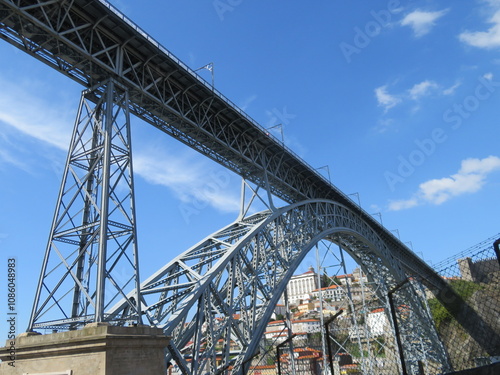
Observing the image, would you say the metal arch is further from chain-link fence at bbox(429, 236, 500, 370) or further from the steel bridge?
chain-link fence at bbox(429, 236, 500, 370)

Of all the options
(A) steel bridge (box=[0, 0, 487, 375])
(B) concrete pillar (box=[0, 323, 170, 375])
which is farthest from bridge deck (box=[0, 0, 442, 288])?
(B) concrete pillar (box=[0, 323, 170, 375])

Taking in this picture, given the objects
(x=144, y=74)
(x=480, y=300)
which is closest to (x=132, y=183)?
Result: (x=144, y=74)

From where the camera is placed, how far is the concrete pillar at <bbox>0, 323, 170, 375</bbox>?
8.22 metres

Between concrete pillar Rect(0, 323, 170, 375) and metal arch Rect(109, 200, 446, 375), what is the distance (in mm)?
2605

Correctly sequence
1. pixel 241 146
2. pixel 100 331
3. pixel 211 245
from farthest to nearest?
pixel 241 146, pixel 211 245, pixel 100 331

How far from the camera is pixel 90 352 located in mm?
8281

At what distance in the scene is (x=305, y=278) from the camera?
131625mm

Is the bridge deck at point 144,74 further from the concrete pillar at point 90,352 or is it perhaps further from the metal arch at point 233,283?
the concrete pillar at point 90,352

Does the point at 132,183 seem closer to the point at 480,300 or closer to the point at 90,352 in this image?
the point at 90,352

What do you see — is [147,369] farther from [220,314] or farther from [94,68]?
[94,68]

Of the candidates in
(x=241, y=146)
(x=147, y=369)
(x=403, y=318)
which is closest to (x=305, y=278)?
(x=403, y=318)

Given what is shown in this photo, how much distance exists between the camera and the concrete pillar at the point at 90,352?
822cm

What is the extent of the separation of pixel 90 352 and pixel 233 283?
7.73 m

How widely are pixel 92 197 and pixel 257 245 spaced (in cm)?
845
